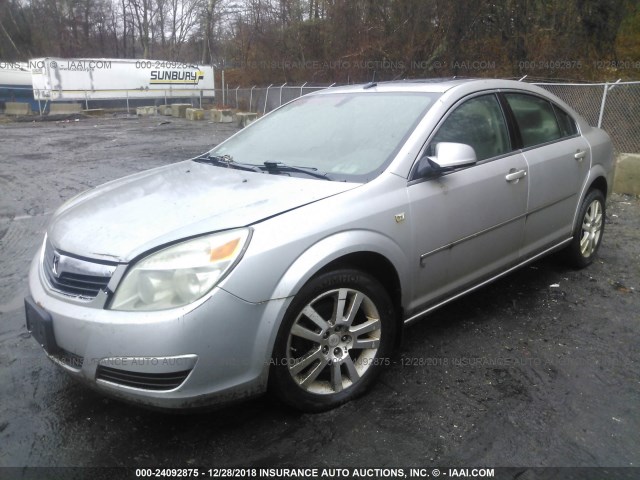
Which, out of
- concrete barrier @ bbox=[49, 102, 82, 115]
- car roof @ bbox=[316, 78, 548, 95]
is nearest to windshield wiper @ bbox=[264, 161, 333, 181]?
car roof @ bbox=[316, 78, 548, 95]

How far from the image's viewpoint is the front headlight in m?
2.27

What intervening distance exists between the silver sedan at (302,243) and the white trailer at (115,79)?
30.3 m

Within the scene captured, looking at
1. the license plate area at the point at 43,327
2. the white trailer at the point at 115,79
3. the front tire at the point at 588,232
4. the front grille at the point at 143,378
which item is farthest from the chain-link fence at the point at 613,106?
the white trailer at the point at 115,79

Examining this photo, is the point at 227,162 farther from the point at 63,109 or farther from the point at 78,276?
the point at 63,109

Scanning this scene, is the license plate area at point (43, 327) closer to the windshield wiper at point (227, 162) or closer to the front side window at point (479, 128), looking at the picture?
the windshield wiper at point (227, 162)

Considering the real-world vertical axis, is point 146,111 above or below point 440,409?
above

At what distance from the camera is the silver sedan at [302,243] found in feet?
7.48

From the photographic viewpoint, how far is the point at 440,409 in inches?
109

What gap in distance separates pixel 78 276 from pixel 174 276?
51 centimetres

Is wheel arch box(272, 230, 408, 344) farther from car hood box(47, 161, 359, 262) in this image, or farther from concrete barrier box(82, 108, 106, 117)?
concrete barrier box(82, 108, 106, 117)

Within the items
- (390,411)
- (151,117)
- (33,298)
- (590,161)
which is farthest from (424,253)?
(151,117)

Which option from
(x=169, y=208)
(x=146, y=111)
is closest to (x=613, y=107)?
(x=169, y=208)

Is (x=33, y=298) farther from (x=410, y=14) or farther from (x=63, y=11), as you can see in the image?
(x=63, y=11)

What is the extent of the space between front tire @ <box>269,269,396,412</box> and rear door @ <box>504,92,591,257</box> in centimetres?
163
